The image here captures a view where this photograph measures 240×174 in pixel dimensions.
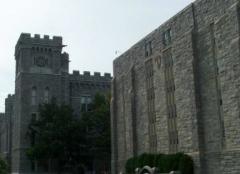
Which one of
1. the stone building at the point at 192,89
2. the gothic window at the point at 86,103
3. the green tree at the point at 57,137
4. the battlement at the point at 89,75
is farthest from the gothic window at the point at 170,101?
the battlement at the point at 89,75

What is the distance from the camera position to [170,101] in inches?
1545

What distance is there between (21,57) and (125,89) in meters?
22.1

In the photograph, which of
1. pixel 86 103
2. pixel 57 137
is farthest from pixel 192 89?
pixel 86 103

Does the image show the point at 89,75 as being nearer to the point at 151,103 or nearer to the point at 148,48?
the point at 148,48

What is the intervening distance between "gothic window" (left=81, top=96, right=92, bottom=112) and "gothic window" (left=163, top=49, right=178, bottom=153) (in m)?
30.2

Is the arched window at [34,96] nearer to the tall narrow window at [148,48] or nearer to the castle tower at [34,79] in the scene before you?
the castle tower at [34,79]

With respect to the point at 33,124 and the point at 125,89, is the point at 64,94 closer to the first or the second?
the point at 33,124

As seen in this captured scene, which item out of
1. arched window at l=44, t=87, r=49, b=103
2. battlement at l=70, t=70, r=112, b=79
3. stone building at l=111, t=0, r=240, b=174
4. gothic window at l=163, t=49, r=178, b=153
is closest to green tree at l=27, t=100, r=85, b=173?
arched window at l=44, t=87, r=49, b=103

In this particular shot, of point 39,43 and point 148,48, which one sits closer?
point 148,48

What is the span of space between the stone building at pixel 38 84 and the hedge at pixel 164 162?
2278cm

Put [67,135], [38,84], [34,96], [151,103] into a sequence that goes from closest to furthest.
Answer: [151,103] < [67,135] < [34,96] < [38,84]

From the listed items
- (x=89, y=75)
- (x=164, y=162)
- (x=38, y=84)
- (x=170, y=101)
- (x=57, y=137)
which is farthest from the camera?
(x=89, y=75)

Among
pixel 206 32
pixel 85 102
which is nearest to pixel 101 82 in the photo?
pixel 85 102

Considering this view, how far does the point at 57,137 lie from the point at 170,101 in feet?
75.3
